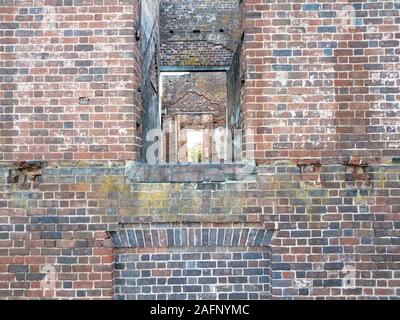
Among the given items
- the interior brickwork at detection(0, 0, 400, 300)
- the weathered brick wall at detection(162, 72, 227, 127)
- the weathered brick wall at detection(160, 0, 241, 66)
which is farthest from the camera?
the weathered brick wall at detection(162, 72, 227, 127)

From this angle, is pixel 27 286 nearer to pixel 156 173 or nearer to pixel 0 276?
pixel 0 276

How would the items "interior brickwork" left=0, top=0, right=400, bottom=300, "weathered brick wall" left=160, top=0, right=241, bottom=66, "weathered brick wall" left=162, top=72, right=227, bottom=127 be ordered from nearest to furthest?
"interior brickwork" left=0, top=0, right=400, bottom=300 → "weathered brick wall" left=160, top=0, right=241, bottom=66 → "weathered brick wall" left=162, top=72, right=227, bottom=127

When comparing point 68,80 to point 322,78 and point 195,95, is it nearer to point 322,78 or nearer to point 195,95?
point 322,78

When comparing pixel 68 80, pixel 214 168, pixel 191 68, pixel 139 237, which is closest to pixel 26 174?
pixel 68 80

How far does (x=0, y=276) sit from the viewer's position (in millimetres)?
3637

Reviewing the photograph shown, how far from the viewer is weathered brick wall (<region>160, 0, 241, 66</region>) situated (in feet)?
30.8

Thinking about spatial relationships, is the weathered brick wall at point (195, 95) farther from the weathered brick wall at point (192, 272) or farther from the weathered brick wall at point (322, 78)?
the weathered brick wall at point (192, 272)

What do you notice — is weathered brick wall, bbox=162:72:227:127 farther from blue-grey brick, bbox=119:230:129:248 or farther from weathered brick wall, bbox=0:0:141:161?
blue-grey brick, bbox=119:230:129:248

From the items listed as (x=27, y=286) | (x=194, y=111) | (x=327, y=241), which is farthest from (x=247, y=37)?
(x=194, y=111)

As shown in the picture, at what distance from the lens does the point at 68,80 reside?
3.71m

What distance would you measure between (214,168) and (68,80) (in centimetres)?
158

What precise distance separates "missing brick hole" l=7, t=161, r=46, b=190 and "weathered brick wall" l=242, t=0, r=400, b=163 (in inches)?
77.9

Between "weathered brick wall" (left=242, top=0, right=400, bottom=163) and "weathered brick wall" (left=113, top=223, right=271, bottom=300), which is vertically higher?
"weathered brick wall" (left=242, top=0, right=400, bottom=163)

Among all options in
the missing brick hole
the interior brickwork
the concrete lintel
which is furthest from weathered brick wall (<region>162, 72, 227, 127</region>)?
the missing brick hole
